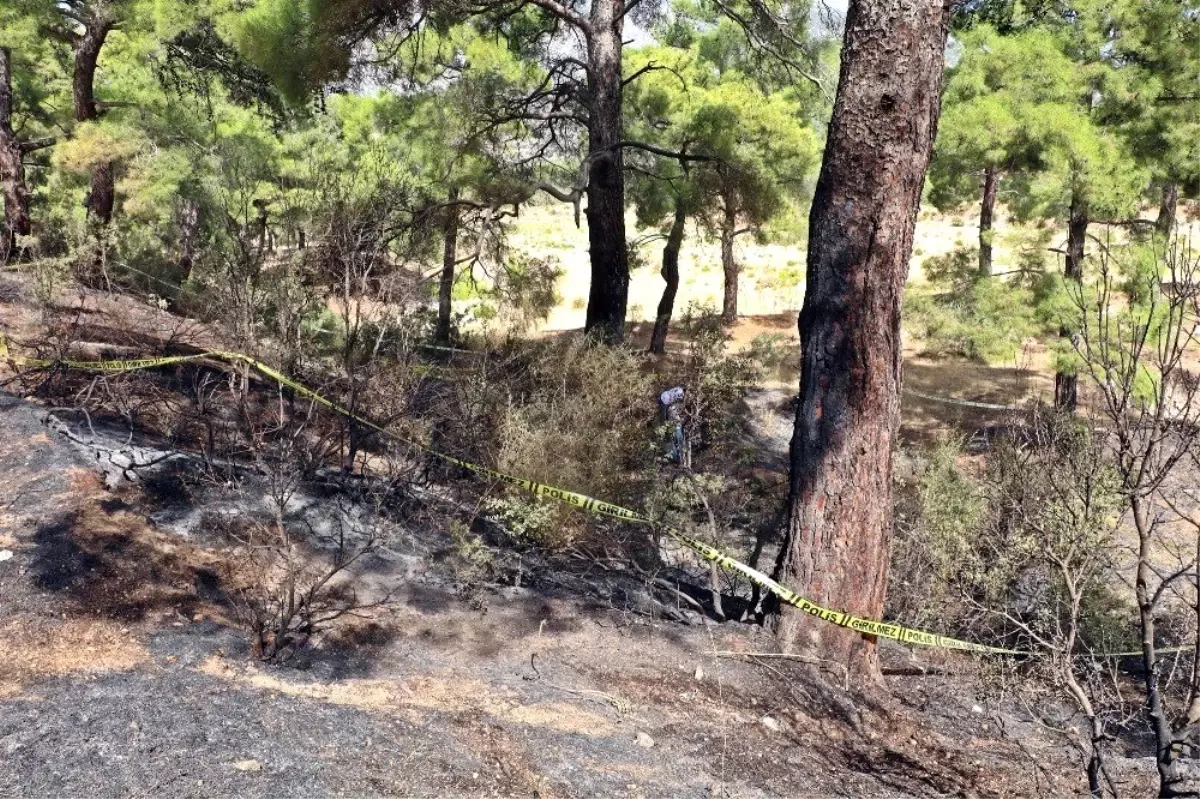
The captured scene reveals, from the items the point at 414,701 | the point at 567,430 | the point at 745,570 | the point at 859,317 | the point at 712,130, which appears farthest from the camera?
the point at 712,130

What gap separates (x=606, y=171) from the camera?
34.2ft

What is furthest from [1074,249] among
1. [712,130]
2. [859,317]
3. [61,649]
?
[61,649]

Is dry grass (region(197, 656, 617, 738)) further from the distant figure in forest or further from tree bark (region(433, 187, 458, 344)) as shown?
tree bark (region(433, 187, 458, 344))

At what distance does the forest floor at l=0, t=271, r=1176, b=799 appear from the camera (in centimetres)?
379

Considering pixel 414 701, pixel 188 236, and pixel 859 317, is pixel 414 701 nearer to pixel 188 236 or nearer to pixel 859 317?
pixel 859 317

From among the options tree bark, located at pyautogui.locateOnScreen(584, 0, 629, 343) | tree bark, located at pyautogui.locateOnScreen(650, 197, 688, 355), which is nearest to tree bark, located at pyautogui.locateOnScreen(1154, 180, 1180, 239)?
tree bark, located at pyautogui.locateOnScreen(584, 0, 629, 343)

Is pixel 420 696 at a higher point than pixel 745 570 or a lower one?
lower

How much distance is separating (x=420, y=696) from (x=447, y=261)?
856cm

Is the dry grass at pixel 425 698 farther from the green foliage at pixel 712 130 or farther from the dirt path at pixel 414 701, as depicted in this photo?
the green foliage at pixel 712 130

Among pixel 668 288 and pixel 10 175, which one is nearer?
pixel 10 175

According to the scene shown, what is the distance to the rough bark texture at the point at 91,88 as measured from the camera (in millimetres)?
12539

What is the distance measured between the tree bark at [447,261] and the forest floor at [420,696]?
3.40 meters

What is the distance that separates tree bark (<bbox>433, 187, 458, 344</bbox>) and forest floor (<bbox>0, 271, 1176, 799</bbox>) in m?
3.40

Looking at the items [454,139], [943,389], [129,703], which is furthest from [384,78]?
[943,389]
